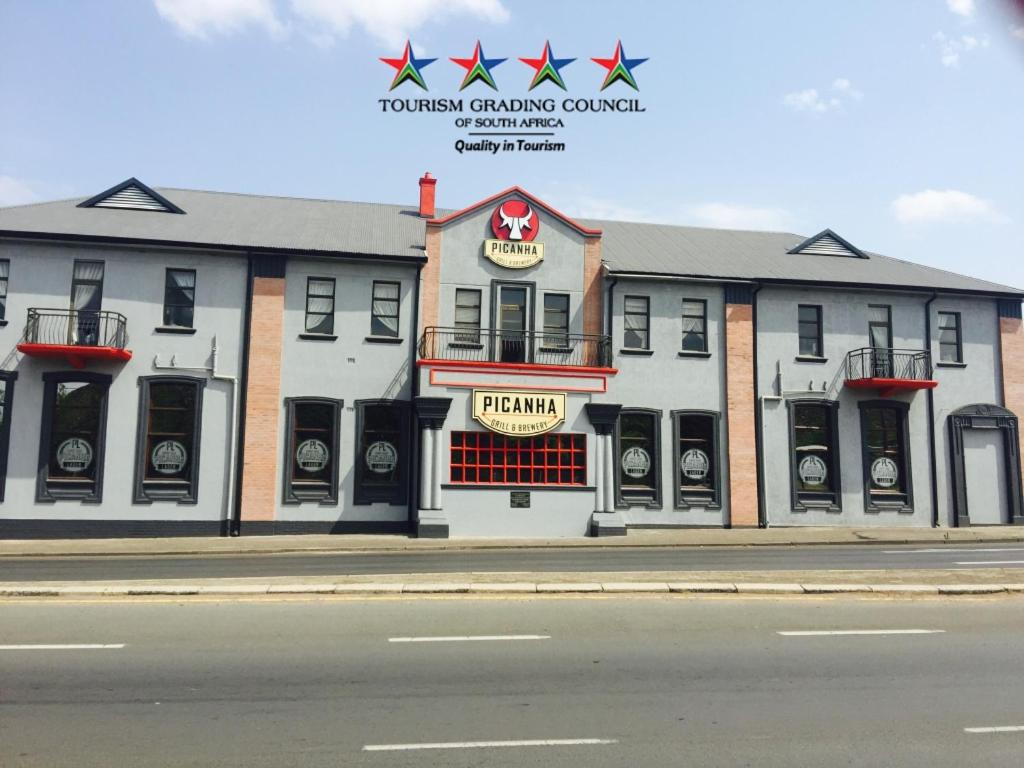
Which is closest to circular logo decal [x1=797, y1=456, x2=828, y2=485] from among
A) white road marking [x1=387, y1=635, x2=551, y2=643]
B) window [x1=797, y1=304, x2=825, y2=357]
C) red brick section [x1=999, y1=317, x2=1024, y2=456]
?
window [x1=797, y1=304, x2=825, y2=357]

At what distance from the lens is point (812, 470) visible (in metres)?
24.0

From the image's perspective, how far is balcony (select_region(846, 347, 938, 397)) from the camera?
24.3m

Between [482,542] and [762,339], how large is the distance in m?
11.4

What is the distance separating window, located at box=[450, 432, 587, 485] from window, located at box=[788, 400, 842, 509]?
7.14 meters

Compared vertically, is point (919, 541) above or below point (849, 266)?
below

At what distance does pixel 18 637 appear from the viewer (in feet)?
28.4

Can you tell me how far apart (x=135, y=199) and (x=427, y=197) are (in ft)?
30.7

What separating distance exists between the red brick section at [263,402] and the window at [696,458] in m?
11.9

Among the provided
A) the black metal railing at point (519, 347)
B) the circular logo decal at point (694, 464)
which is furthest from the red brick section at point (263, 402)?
the circular logo decal at point (694, 464)

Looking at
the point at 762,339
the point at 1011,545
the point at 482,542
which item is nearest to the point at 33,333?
the point at 482,542

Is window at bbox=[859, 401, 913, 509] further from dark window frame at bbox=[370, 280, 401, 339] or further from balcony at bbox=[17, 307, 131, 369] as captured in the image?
balcony at bbox=[17, 307, 131, 369]

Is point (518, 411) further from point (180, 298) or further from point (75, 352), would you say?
point (75, 352)

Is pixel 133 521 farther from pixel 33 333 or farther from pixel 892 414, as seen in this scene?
pixel 892 414

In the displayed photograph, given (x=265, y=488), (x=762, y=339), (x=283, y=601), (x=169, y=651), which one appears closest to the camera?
(x=169, y=651)
